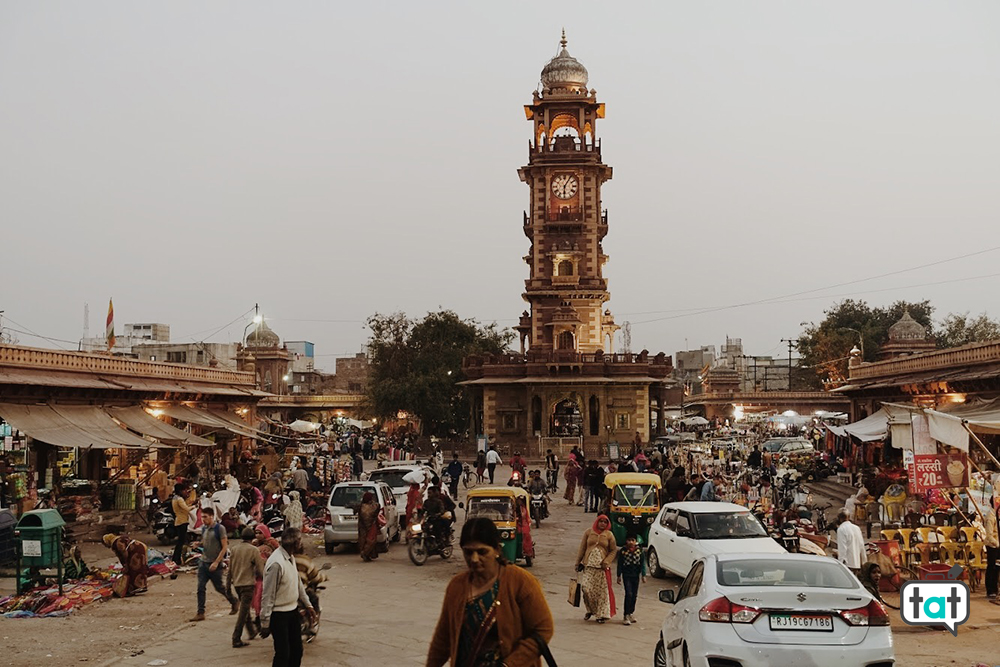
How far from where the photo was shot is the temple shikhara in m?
52.6

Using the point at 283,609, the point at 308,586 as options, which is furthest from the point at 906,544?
the point at 283,609

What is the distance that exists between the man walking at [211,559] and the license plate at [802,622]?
7723 millimetres

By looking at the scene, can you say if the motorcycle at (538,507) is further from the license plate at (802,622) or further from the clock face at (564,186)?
the clock face at (564,186)

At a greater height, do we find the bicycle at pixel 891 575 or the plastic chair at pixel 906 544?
the plastic chair at pixel 906 544

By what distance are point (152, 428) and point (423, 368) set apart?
34.4 metres

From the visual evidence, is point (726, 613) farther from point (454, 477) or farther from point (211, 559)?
point (454, 477)

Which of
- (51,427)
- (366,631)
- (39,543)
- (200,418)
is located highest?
(200,418)

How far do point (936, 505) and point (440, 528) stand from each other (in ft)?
29.2

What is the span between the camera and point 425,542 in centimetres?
1808

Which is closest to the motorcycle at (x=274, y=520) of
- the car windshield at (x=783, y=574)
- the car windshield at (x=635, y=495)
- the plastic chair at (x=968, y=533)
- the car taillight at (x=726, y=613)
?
the car windshield at (x=635, y=495)

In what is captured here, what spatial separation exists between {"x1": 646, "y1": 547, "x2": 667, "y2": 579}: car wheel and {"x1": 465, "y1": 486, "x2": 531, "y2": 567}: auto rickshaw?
216 cm

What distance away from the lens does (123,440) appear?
74.2 feet

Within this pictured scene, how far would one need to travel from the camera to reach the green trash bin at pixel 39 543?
14.3 meters

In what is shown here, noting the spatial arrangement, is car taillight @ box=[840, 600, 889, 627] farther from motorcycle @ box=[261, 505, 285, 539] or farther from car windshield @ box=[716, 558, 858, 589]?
motorcycle @ box=[261, 505, 285, 539]
